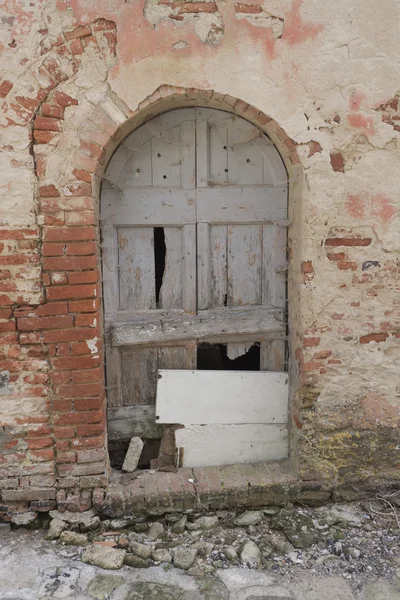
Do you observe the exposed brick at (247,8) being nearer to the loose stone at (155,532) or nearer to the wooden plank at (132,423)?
the wooden plank at (132,423)

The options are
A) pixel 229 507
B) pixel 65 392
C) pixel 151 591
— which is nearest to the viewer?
pixel 151 591

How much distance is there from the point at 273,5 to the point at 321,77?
1.49 feet

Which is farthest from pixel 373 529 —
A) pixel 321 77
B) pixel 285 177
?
pixel 321 77

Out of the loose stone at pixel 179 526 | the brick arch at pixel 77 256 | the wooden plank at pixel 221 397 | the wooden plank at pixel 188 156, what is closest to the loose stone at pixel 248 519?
the loose stone at pixel 179 526

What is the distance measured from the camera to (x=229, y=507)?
9.61ft

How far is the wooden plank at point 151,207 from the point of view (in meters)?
2.89

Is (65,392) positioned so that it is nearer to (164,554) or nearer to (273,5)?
(164,554)

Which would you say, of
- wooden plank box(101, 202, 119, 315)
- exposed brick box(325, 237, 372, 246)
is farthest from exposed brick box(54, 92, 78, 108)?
exposed brick box(325, 237, 372, 246)

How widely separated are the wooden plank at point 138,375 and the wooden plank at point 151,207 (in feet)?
2.70

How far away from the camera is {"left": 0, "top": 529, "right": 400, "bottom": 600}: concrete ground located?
2324 mm

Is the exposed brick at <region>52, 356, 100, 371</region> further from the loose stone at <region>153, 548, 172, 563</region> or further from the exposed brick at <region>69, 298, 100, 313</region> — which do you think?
the loose stone at <region>153, 548, 172, 563</region>

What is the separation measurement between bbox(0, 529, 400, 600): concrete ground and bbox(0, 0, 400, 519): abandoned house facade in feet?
1.23

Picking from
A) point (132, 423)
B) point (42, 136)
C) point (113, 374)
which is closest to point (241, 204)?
point (42, 136)

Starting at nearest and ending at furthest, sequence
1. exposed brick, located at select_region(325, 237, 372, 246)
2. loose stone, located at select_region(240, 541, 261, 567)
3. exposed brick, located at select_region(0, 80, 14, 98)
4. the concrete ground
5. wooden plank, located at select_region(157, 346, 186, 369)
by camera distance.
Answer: the concrete ground
exposed brick, located at select_region(0, 80, 14, 98)
loose stone, located at select_region(240, 541, 261, 567)
exposed brick, located at select_region(325, 237, 372, 246)
wooden plank, located at select_region(157, 346, 186, 369)
